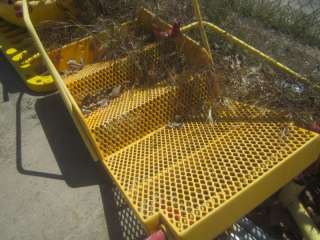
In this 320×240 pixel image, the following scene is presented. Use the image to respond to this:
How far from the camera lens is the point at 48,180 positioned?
2109mm

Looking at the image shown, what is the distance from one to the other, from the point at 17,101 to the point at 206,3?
177cm

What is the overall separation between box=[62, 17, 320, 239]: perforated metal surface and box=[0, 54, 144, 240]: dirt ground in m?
0.30

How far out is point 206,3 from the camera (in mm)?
3168

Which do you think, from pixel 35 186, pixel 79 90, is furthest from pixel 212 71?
pixel 35 186

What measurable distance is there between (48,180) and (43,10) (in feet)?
4.38

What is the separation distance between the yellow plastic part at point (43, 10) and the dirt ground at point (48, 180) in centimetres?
60

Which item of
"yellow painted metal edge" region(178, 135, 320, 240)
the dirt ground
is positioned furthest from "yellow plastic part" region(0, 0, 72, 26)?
"yellow painted metal edge" region(178, 135, 320, 240)

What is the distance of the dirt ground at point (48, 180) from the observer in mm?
1881

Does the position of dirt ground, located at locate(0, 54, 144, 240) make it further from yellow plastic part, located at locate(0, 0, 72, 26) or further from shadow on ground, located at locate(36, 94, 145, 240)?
yellow plastic part, located at locate(0, 0, 72, 26)

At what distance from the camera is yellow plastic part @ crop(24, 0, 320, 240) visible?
4.68 ft

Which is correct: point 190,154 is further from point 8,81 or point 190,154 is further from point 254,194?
point 8,81

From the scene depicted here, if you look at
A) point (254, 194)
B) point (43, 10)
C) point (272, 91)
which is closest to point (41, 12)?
point (43, 10)

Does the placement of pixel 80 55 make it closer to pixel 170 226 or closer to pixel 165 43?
pixel 165 43

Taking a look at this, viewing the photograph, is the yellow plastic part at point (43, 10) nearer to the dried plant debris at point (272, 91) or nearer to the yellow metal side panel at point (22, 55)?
the yellow metal side panel at point (22, 55)
